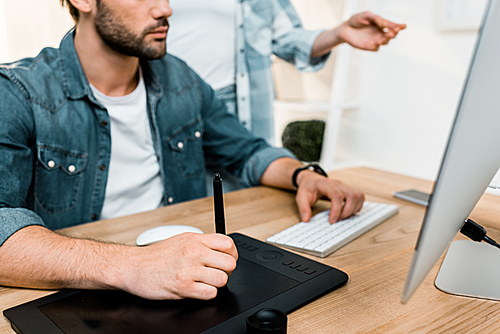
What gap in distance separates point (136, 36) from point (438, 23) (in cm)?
199

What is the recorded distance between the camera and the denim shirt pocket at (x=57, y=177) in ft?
3.42

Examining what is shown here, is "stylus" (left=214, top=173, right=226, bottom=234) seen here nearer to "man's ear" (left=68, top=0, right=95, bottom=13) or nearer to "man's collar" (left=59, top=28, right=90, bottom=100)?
"man's collar" (left=59, top=28, right=90, bottom=100)

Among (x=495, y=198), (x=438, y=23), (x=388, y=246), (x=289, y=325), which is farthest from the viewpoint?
(x=438, y=23)

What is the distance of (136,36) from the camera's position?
1173 millimetres

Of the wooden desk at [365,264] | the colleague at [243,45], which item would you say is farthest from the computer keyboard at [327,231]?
the colleague at [243,45]

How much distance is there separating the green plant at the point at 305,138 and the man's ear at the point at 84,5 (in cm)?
193

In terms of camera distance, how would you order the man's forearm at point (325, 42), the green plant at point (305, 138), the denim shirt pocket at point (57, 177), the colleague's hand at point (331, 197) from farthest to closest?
the green plant at point (305, 138), the man's forearm at point (325, 42), the denim shirt pocket at point (57, 177), the colleague's hand at point (331, 197)

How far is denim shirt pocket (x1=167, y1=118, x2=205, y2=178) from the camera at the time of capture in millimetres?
1345

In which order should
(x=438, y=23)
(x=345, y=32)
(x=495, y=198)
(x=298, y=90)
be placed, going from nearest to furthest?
1. (x=495, y=198)
2. (x=345, y=32)
3. (x=438, y=23)
4. (x=298, y=90)

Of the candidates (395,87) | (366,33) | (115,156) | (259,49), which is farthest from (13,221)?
(395,87)

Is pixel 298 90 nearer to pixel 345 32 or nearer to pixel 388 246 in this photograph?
pixel 345 32

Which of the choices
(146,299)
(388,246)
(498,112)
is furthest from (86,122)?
(498,112)

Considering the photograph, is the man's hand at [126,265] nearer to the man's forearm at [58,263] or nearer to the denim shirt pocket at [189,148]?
the man's forearm at [58,263]

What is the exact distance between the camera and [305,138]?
2.96 meters
